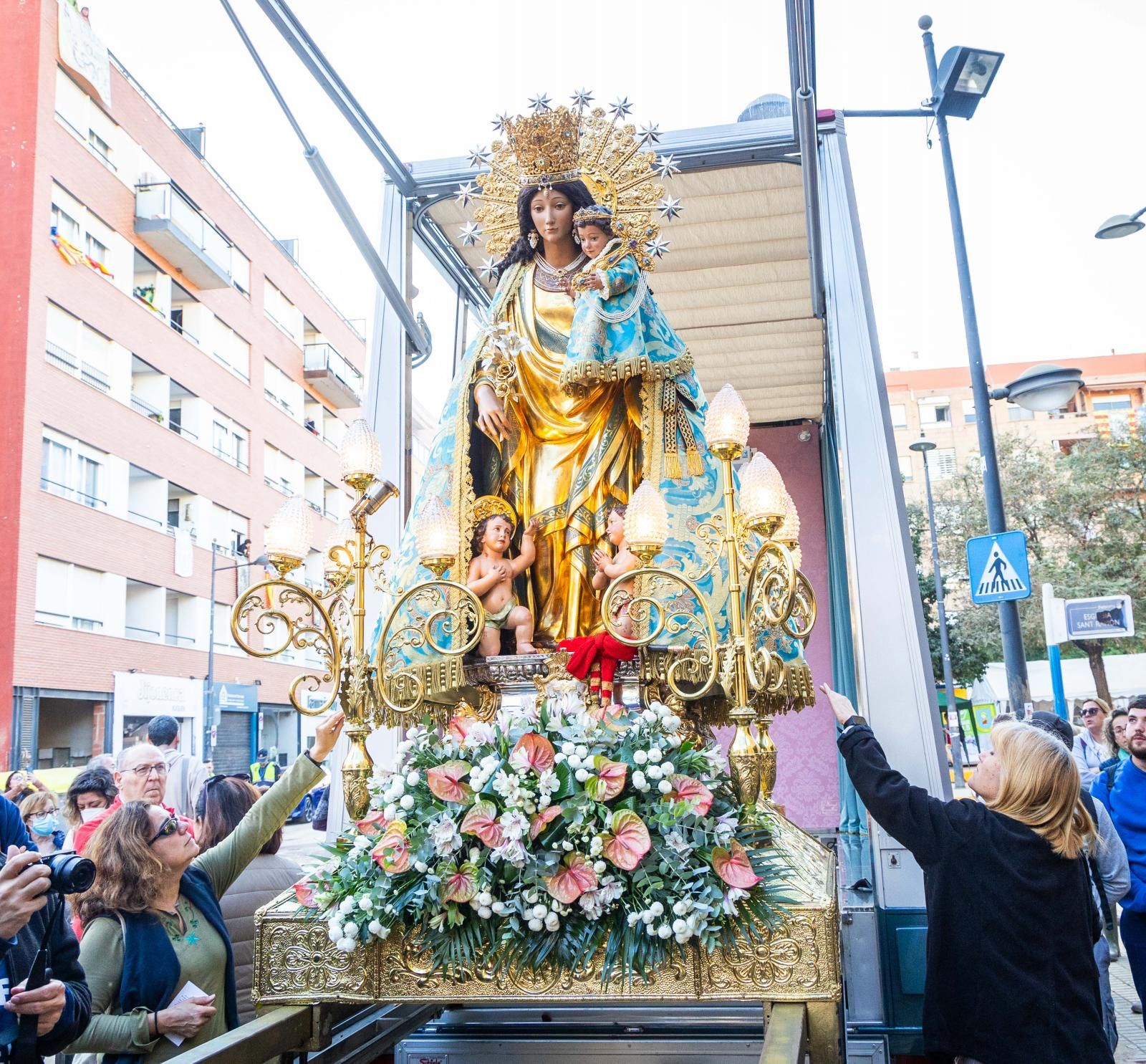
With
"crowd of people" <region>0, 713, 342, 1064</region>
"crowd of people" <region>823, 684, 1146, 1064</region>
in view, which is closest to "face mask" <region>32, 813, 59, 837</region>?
"crowd of people" <region>0, 713, 342, 1064</region>

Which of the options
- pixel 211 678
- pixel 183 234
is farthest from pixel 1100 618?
pixel 183 234

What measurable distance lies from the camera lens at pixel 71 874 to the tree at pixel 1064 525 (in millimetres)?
21575

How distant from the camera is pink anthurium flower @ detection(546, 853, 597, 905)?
117 inches

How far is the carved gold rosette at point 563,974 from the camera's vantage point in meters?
2.98

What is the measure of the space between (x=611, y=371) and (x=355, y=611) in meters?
1.59

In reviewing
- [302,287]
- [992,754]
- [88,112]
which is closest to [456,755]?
[992,754]

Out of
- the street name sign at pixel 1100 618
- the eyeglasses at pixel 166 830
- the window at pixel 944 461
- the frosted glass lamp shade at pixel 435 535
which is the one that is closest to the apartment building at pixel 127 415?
the street name sign at pixel 1100 618

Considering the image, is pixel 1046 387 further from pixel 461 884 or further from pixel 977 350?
pixel 461 884

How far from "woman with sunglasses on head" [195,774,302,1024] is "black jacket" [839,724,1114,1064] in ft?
6.94

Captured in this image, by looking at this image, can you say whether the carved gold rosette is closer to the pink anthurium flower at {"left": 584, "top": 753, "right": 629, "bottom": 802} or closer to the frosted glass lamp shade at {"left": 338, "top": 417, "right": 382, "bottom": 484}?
the pink anthurium flower at {"left": 584, "top": 753, "right": 629, "bottom": 802}

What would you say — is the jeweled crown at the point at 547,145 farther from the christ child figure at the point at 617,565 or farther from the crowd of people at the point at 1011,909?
the crowd of people at the point at 1011,909

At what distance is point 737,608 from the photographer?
377 centimetres

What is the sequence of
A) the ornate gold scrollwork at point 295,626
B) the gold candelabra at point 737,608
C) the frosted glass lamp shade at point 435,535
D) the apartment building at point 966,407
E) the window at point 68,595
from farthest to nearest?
the apartment building at point 966,407 → the window at point 68,595 → the frosted glass lamp shade at point 435,535 → the ornate gold scrollwork at point 295,626 → the gold candelabra at point 737,608

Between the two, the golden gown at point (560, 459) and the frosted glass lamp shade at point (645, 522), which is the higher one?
the golden gown at point (560, 459)
